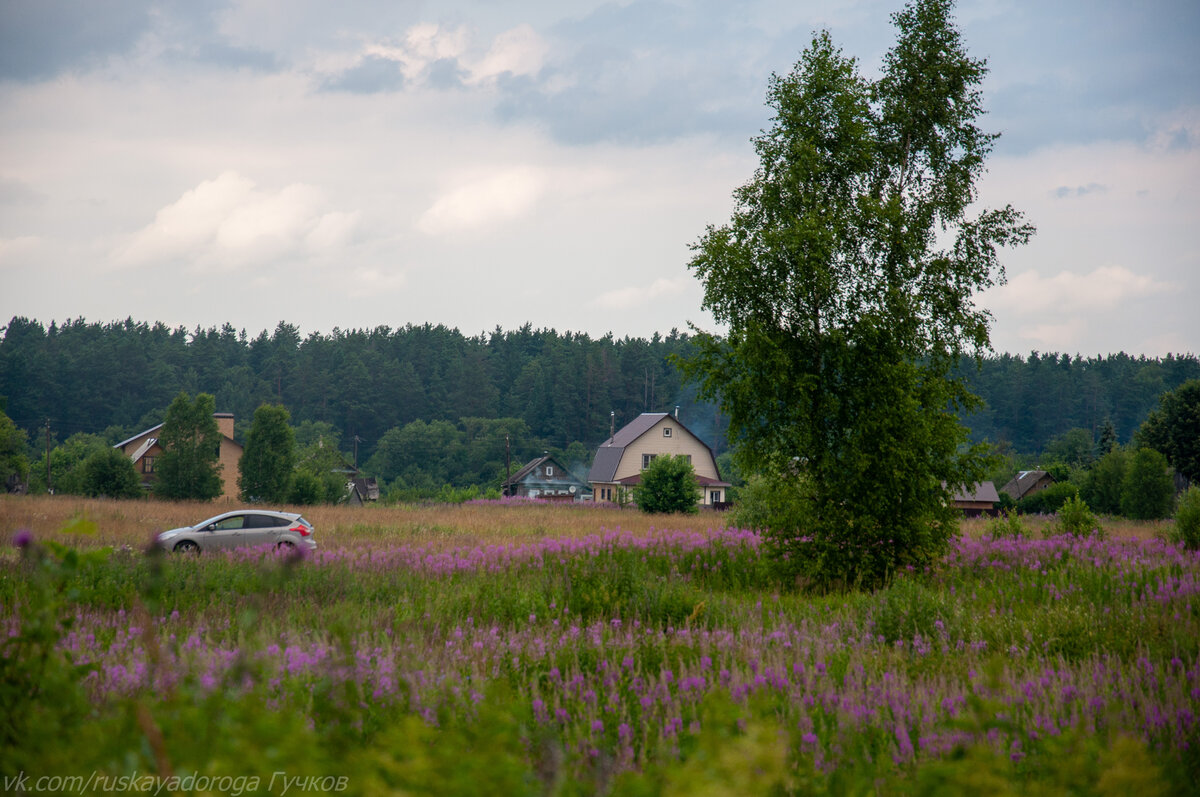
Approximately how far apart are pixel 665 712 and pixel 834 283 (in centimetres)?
1153

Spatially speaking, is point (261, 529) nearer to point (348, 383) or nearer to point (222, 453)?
point (222, 453)

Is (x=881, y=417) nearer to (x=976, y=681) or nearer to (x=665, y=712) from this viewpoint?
(x=976, y=681)

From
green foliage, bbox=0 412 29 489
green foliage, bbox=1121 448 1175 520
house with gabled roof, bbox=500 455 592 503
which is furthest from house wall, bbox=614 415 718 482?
green foliage, bbox=0 412 29 489

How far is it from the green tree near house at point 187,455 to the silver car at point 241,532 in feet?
89.5

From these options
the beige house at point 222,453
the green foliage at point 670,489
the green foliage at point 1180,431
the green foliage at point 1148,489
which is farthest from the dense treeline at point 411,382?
the green foliage at point 670,489

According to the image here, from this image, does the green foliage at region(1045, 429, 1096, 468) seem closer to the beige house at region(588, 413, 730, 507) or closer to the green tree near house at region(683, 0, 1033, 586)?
the beige house at region(588, 413, 730, 507)

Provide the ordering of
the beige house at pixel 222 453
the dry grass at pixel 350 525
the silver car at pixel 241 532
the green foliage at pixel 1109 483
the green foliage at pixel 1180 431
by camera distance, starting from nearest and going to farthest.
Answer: the silver car at pixel 241 532, the dry grass at pixel 350 525, the green foliage at pixel 1180 431, the green foliage at pixel 1109 483, the beige house at pixel 222 453

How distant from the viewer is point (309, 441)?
96.6m

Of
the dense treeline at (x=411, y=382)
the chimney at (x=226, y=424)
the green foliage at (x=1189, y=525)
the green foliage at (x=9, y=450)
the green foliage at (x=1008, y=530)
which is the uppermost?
the dense treeline at (x=411, y=382)

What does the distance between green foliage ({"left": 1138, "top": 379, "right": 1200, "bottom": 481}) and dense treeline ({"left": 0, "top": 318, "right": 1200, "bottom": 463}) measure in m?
40.3

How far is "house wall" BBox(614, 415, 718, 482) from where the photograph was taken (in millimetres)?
68500

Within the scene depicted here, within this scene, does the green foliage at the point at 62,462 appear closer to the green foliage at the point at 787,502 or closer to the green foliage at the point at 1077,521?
the green foliage at the point at 787,502

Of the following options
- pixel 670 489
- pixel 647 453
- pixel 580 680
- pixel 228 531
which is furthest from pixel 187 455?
pixel 580 680

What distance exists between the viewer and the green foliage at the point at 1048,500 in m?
49.8
